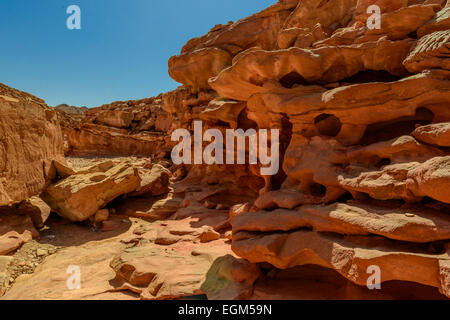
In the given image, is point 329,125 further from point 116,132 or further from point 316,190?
point 116,132

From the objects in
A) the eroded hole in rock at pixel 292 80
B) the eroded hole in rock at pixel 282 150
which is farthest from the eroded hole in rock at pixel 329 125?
the eroded hole in rock at pixel 282 150

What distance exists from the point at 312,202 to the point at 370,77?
3.11 meters

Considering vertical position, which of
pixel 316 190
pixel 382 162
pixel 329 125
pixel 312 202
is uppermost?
pixel 329 125

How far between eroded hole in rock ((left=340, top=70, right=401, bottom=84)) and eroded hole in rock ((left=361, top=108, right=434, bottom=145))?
40.4 inches

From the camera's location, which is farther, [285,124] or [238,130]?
[238,130]

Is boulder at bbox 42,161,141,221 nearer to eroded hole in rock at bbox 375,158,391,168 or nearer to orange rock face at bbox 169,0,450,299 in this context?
orange rock face at bbox 169,0,450,299

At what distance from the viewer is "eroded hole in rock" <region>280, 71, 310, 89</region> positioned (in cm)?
555

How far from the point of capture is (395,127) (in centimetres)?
436

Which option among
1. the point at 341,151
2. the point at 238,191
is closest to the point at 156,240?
the point at 238,191

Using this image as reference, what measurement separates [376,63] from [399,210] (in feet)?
10.2

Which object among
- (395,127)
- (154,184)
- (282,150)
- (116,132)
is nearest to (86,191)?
(154,184)

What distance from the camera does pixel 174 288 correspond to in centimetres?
414

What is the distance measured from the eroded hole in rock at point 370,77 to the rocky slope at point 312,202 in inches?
0.9
